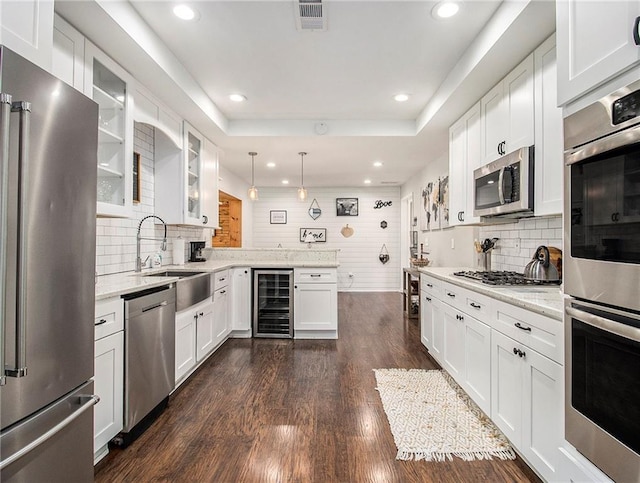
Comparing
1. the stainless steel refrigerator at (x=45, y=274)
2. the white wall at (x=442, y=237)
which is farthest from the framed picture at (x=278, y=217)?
the stainless steel refrigerator at (x=45, y=274)

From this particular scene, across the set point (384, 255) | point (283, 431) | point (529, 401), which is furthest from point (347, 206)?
point (529, 401)

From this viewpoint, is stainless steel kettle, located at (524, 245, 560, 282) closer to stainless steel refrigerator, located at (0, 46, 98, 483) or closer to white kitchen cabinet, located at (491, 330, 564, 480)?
white kitchen cabinet, located at (491, 330, 564, 480)

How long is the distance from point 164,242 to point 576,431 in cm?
352

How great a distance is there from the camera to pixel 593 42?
1.09 meters

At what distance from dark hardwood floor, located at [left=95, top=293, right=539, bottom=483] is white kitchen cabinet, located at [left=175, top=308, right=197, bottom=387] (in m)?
0.15

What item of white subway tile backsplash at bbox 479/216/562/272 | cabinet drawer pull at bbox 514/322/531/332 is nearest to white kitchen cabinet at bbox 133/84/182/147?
cabinet drawer pull at bbox 514/322/531/332

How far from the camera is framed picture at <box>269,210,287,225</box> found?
26.8 feet

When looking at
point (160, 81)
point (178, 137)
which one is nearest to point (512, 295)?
point (160, 81)

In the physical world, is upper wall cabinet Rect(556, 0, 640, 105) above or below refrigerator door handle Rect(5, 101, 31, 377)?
above

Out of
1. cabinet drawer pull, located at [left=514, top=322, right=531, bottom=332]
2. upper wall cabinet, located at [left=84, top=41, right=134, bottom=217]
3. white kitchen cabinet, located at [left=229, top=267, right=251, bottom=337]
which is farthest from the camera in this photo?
white kitchen cabinet, located at [left=229, top=267, right=251, bottom=337]

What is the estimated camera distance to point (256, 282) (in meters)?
4.21

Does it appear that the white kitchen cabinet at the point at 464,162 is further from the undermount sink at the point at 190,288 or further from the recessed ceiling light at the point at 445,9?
the undermount sink at the point at 190,288

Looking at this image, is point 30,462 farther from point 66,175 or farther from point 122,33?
point 122,33

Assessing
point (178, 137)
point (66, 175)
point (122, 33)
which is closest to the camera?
point (66, 175)
